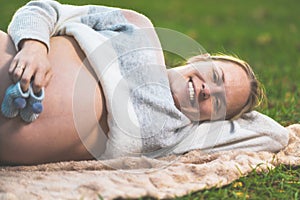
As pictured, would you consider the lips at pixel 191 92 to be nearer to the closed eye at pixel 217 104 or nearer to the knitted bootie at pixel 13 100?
the closed eye at pixel 217 104

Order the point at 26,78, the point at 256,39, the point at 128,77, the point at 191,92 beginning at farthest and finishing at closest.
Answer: the point at 256,39 < the point at 191,92 < the point at 128,77 < the point at 26,78

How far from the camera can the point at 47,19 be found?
7.80 feet

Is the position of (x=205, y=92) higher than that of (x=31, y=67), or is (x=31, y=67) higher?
(x=31, y=67)

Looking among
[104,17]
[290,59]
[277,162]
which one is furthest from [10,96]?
[290,59]

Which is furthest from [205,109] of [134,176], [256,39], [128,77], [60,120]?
[256,39]

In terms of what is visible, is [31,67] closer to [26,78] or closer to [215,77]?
[26,78]

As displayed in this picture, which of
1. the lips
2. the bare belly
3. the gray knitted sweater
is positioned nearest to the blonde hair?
the gray knitted sweater

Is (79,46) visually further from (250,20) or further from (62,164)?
(250,20)

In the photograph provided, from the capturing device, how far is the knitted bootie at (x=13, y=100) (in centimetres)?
208

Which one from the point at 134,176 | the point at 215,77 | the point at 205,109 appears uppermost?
the point at 215,77

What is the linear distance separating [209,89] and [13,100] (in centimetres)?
83

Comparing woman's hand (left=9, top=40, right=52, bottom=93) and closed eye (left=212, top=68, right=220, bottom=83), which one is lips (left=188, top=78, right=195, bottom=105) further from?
woman's hand (left=9, top=40, right=52, bottom=93)

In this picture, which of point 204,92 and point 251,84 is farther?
point 251,84

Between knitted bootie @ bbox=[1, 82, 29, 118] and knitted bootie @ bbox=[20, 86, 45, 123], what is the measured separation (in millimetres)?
23
